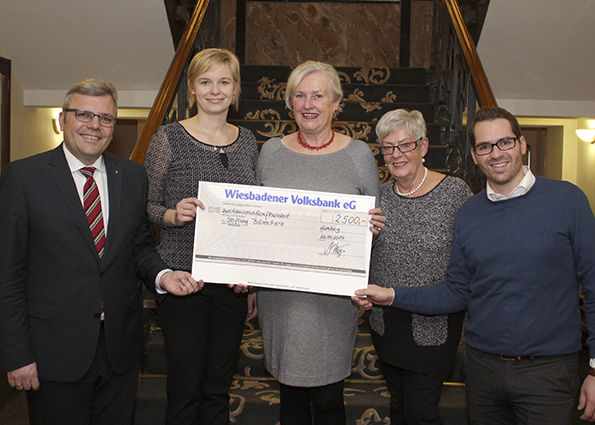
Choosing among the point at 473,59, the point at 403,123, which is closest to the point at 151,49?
the point at 473,59

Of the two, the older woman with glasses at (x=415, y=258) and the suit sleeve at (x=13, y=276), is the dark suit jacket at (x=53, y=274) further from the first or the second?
the older woman with glasses at (x=415, y=258)

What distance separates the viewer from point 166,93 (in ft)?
10.2

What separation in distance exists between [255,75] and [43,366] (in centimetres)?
408

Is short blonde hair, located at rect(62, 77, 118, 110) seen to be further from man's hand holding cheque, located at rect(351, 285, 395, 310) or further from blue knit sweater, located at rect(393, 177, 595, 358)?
blue knit sweater, located at rect(393, 177, 595, 358)

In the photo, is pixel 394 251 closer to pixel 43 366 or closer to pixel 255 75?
pixel 43 366

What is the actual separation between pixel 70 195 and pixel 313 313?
3.16 ft

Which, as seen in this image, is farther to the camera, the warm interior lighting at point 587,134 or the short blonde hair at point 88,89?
the warm interior lighting at point 587,134

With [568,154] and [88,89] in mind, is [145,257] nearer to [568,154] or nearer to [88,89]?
[88,89]

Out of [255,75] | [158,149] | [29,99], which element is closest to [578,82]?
[255,75]

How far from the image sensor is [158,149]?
202cm

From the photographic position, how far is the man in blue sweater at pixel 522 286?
1.70 m

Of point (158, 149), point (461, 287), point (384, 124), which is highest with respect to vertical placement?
point (384, 124)

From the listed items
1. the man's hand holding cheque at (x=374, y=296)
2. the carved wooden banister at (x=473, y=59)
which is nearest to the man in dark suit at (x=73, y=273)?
the man's hand holding cheque at (x=374, y=296)

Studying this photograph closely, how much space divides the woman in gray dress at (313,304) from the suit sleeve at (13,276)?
2.79 ft
